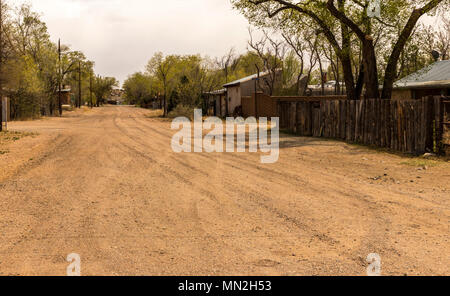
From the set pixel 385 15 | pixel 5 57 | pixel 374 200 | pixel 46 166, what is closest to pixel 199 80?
pixel 5 57

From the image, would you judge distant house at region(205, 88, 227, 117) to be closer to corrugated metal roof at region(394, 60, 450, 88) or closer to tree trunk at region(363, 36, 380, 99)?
corrugated metal roof at region(394, 60, 450, 88)

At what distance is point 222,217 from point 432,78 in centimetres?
2382

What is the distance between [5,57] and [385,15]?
2256 cm

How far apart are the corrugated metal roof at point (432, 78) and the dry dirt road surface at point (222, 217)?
46.6 feet

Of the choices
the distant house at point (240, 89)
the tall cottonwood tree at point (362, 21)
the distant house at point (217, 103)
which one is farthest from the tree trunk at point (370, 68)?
the distant house at point (217, 103)

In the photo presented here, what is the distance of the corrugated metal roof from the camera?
970 inches

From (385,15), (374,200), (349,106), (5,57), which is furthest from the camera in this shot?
(5,57)

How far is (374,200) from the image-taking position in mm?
7871

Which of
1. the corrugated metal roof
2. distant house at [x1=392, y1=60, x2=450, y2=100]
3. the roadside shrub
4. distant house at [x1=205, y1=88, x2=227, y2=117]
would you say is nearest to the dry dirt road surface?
the corrugated metal roof

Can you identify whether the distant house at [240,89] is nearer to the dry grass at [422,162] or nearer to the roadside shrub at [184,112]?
the roadside shrub at [184,112]

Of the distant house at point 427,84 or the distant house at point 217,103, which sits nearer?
the distant house at point 427,84

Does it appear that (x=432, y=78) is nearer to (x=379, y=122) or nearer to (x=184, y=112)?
(x=379, y=122)

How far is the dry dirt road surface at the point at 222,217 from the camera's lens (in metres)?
4.82

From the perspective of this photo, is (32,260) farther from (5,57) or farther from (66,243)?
(5,57)
